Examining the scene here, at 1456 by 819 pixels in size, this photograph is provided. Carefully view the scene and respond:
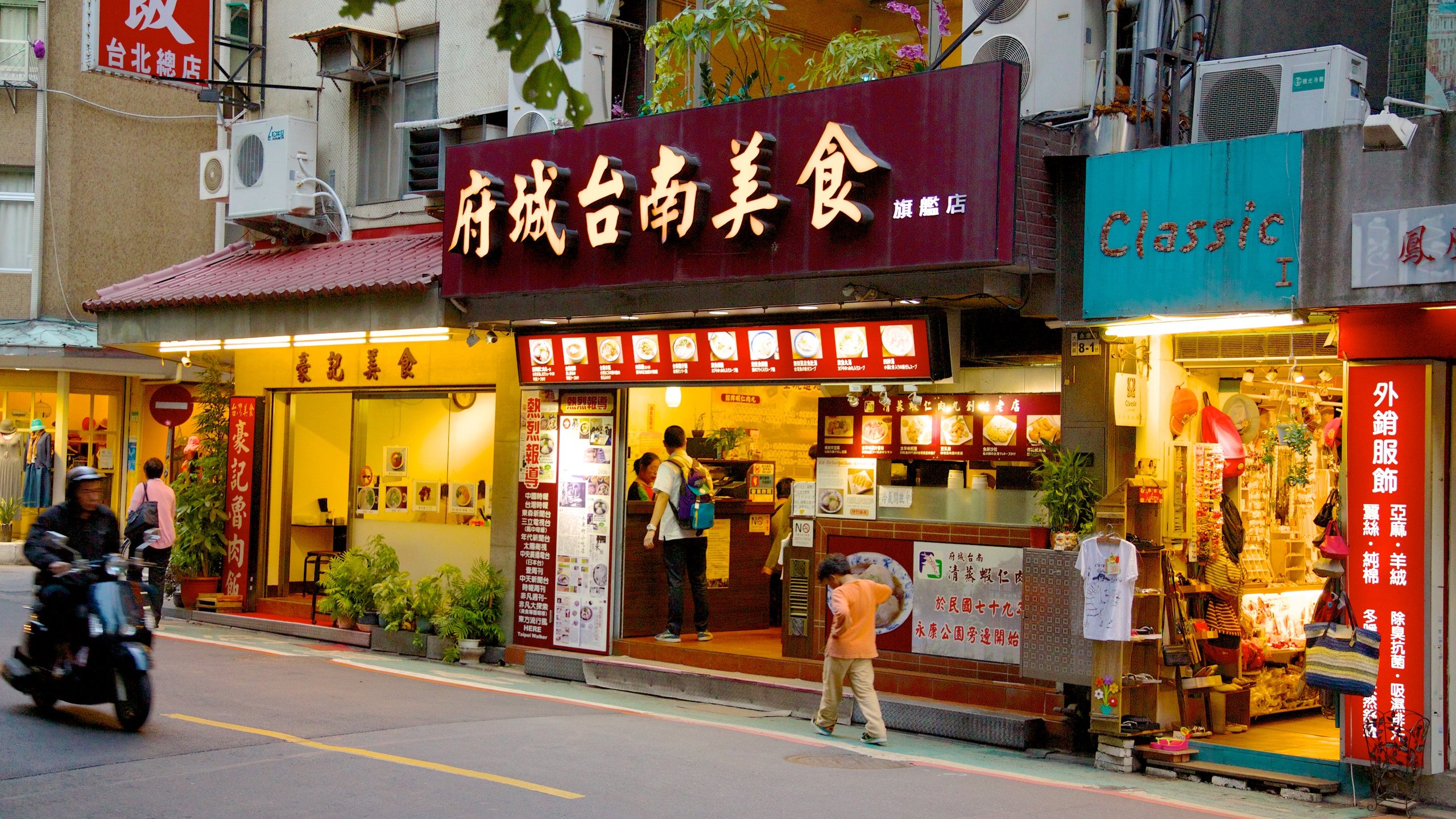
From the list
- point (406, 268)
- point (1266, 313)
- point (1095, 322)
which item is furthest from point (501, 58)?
point (1266, 313)

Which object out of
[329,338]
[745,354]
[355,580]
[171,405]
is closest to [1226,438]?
[745,354]

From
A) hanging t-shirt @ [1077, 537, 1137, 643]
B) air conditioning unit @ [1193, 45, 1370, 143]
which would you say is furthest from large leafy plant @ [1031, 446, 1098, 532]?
air conditioning unit @ [1193, 45, 1370, 143]

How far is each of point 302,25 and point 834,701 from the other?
12.5 m

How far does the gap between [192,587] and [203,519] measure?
0.87 m

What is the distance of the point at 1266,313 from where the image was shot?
9.87 metres

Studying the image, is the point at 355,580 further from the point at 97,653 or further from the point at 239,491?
the point at 97,653

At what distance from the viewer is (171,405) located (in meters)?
18.2

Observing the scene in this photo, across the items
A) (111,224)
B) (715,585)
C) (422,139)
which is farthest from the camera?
(111,224)

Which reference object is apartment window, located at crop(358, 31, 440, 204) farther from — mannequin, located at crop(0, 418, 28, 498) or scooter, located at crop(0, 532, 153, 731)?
mannequin, located at crop(0, 418, 28, 498)

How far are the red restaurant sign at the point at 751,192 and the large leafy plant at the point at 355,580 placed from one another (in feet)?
12.1

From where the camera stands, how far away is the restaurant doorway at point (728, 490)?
49.2ft

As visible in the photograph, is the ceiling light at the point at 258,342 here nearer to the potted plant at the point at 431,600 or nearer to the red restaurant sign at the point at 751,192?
the red restaurant sign at the point at 751,192

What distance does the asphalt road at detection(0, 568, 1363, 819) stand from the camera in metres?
8.11

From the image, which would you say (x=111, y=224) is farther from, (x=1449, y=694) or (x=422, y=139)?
(x=1449, y=694)
